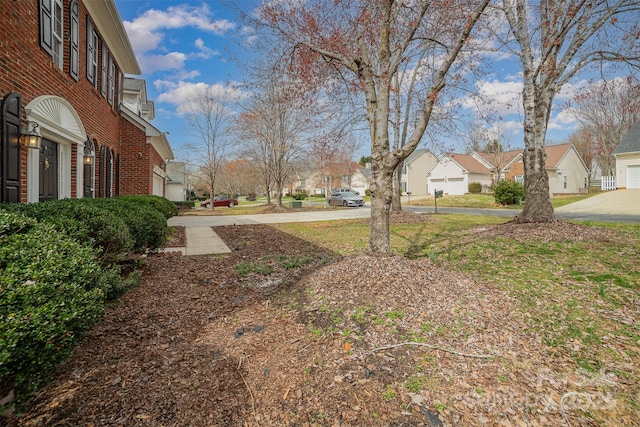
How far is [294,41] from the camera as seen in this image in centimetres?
544

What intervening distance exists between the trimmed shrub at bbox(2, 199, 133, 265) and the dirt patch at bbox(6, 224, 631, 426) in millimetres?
709

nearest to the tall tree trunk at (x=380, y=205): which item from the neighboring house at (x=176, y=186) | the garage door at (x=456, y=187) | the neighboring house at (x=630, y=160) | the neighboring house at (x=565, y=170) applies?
the neighboring house at (x=630, y=160)

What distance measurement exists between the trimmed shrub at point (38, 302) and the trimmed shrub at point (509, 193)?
2394cm

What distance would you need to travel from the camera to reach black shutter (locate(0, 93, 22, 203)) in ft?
14.6

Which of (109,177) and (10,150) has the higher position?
(109,177)

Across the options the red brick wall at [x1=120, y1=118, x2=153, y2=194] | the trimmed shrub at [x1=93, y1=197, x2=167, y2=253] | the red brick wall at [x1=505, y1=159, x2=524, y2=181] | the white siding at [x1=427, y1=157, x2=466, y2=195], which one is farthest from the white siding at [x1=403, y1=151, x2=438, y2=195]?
the trimmed shrub at [x1=93, y1=197, x2=167, y2=253]

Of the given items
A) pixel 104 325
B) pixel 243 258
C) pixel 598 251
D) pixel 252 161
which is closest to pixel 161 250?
pixel 243 258

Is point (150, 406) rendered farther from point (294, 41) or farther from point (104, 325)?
point (294, 41)

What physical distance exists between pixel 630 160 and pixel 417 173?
21.9 metres

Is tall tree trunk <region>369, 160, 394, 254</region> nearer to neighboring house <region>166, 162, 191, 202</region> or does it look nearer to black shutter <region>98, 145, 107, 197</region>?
black shutter <region>98, 145, 107, 197</region>

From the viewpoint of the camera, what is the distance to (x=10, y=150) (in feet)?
15.1

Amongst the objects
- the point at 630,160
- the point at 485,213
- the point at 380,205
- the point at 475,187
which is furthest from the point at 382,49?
the point at 475,187

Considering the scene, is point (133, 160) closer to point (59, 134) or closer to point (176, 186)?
point (59, 134)

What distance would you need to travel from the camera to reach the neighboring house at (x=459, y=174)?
35794 millimetres
